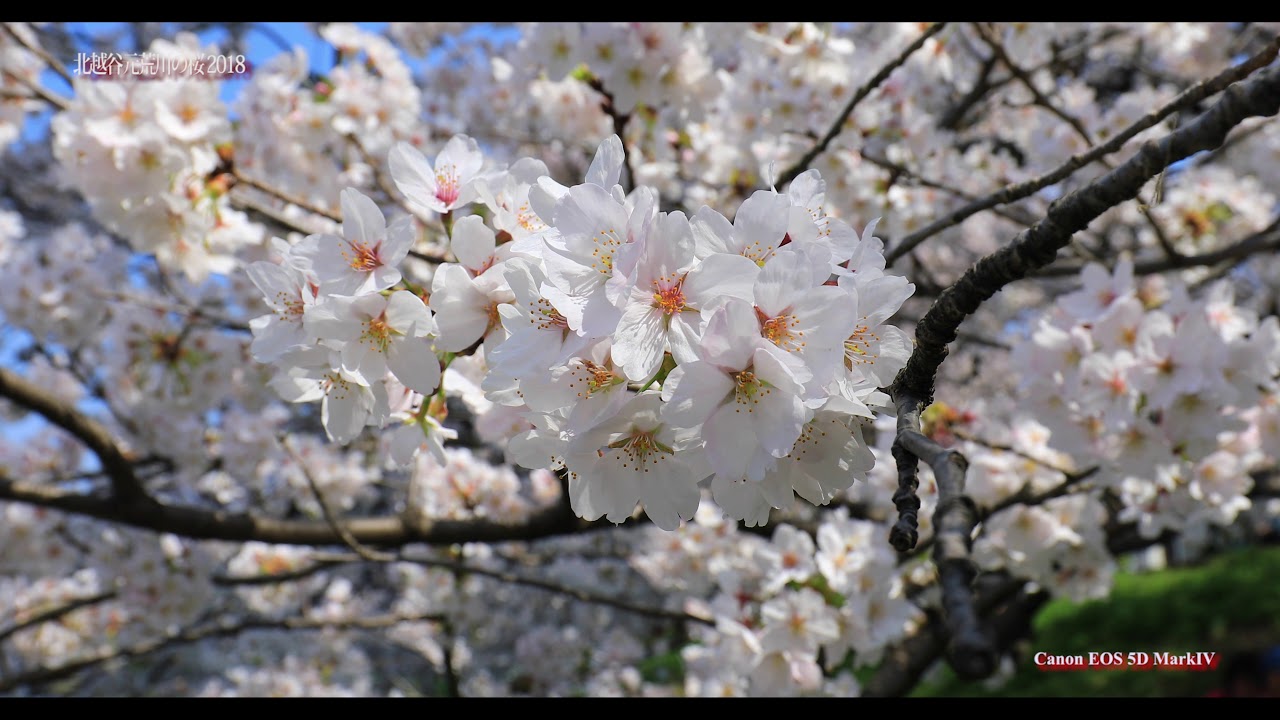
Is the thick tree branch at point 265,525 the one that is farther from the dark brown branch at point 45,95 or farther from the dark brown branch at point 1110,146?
the dark brown branch at point 1110,146

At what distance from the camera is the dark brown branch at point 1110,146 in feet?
3.66

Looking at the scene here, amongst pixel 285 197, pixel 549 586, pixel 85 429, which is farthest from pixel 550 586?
pixel 85 429

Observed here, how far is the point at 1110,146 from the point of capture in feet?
4.04

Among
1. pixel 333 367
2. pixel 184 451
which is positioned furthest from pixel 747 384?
pixel 184 451

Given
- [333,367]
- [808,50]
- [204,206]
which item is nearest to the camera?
[333,367]

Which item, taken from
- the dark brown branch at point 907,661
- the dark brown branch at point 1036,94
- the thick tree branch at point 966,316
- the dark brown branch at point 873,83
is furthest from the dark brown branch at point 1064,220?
the dark brown branch at point 907,661

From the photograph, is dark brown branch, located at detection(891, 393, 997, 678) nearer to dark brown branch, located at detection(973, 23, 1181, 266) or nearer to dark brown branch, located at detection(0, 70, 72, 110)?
dark brown branch, located at detection(973, 23, 1181, 266)

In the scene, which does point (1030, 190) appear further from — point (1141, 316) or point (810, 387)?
point (1141, 316)

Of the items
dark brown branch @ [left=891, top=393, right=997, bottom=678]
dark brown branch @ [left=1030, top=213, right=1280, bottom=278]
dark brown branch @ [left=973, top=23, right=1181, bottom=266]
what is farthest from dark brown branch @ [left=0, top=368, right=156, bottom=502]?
dark brown branch @ [left=1030, top=213, right=1280, bottom=278]

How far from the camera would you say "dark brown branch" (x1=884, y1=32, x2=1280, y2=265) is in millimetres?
1114

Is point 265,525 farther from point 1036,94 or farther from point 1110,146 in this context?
point 1036,94

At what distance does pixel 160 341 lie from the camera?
3271 millimetres

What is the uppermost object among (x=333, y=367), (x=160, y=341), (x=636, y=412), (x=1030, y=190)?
(x=160, y=341)

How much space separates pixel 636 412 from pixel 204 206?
1.78 metres
